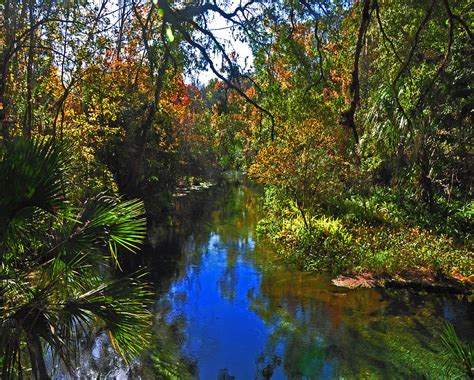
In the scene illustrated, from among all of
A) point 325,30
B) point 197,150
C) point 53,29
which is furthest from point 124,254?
point 197,150

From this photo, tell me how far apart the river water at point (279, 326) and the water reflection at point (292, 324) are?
2cm

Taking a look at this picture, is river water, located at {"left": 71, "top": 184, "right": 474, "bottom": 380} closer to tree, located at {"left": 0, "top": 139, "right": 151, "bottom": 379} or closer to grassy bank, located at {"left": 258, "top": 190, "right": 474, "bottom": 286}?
grassy bank, located at {"left": 258, "top": 190, "right": 474, "bottom": 286}

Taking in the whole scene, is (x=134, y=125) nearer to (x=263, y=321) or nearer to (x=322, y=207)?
(x=322, y=207)

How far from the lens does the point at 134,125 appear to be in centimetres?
1791

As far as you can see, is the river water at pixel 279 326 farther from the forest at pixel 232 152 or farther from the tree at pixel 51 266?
the tree at pixel 51 266

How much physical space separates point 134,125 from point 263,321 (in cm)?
1100

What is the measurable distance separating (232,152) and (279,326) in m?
7.28

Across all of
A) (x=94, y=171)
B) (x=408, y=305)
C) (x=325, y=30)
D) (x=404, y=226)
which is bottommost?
(x=408, y=305)

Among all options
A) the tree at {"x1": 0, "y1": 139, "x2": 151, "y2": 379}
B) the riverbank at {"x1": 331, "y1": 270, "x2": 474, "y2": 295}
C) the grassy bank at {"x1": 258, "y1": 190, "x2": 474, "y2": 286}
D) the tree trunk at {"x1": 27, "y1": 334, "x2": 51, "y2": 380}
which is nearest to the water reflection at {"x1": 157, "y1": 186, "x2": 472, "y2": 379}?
the riverbank at {"x1": 331, "y1": 270, "x2": 474, "y2": 295}

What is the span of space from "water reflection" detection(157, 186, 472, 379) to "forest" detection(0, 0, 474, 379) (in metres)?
0.41

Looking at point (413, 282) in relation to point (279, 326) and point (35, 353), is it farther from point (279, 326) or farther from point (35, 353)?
point (35, 353)

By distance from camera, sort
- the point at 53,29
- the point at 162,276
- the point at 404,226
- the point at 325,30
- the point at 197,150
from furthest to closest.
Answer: the point at 197,150 → the point at 404,226 → the point at 162,276 → the point at 53,29 → the point at 325,30

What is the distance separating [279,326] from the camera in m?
9.59

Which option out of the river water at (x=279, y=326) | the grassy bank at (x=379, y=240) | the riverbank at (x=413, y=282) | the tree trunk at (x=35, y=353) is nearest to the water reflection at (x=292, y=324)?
the river water at (x=279, y=326)
